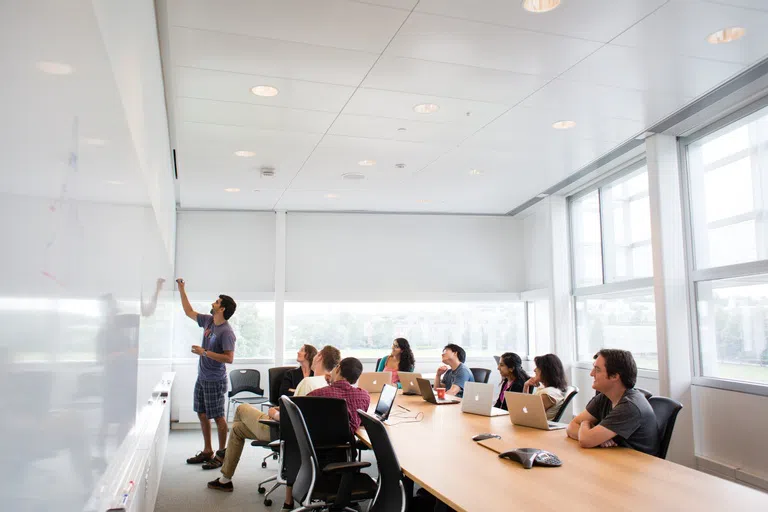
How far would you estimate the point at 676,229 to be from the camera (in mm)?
6047

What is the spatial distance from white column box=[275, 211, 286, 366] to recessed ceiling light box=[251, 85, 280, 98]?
15.4 ft

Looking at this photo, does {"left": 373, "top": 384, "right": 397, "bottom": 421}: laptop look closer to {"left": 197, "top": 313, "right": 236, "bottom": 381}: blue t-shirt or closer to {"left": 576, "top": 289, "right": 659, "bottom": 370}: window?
{"left": 197, "top": 313, "right": 236, "bottom": 381}: blue t-shirt

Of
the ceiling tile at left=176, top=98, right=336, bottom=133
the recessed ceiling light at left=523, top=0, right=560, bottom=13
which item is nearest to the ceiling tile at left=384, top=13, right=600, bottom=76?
the recessed ceiling light at left=523, top=0, right=560, bottom=13

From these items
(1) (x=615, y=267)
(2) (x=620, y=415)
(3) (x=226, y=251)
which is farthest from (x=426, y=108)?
(3) (x=226, y=251)

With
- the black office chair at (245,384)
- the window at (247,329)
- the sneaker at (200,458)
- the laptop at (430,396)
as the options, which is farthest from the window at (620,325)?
the sneaker at (200,458)

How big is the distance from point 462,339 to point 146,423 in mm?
6786

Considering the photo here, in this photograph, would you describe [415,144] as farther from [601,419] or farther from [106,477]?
[106,477]

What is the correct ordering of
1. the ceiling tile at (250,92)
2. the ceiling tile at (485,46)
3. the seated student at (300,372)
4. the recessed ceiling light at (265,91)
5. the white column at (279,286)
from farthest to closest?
1. the white column at (279,286)
2. the seated student at (300,372)
3. the recessed ceiling light at (265,91)
4. the ceiling tile at (250,92)
5. the ceiling tile at (485,46)

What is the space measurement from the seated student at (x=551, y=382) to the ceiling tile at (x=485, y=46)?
7.38 ft

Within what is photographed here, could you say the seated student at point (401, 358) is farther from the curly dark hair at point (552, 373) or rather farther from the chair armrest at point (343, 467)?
the chair armrest at point (343, 467)

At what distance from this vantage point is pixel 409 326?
9906mm

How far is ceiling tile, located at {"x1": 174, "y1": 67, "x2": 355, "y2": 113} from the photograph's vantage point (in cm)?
455

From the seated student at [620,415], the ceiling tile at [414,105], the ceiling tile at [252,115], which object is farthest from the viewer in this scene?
the ceiling tile at [252,115]

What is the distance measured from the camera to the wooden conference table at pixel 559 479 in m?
2.47
